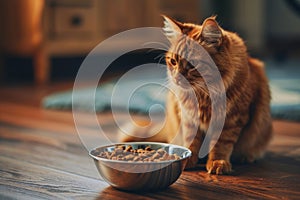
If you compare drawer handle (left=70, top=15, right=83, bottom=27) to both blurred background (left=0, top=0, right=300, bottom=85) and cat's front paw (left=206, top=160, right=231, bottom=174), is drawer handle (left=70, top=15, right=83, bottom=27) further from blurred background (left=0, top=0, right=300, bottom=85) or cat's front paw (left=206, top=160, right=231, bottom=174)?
cat's front paw (left=206, top=160, right=231, bottom=174)

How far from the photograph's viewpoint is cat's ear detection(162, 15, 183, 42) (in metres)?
1.45

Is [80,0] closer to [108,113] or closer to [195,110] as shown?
[108,113]

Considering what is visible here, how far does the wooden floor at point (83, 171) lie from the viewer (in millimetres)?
1282

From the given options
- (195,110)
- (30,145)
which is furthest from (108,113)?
(195,110)

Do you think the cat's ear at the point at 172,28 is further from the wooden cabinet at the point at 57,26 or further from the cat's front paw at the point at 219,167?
the wooden cabinet at the point at 57,26

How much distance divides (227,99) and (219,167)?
19cm

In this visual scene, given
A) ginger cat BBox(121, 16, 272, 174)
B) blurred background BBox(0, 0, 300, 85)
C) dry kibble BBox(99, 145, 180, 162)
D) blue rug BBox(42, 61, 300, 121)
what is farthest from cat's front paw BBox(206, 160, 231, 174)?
A: blurred background BBox(0, 0, 300, 85)

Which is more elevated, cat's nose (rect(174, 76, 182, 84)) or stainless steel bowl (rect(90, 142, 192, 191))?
cat's nose (rect(174, 76, 182, 84))

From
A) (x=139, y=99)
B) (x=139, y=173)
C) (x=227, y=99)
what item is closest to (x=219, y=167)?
(x=227, y=99)

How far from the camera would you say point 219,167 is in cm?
146

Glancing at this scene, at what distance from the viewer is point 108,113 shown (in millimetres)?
2545

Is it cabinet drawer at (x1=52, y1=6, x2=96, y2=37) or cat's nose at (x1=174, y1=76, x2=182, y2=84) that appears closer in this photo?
cat's nose at (x1=174, y1=76, x2=182, y2=84)

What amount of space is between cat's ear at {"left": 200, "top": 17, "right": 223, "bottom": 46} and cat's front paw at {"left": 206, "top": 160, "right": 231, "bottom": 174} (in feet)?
1.07

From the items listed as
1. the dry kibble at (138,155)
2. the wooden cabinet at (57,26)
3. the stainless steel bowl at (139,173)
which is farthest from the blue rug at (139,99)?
the stainless steel bowl at (139,173)
